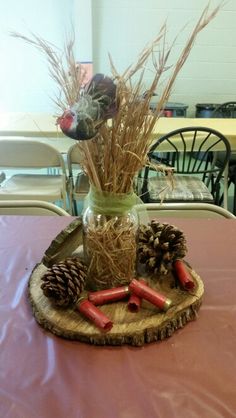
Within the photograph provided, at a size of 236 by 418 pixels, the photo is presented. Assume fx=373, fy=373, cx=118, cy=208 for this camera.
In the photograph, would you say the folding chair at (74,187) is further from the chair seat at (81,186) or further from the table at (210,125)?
the table at (210,125)

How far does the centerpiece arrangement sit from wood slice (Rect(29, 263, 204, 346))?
0.02 m

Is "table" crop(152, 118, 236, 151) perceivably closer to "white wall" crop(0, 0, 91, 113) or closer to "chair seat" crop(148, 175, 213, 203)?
"chair seat" crop(148, 175, 213, 203)

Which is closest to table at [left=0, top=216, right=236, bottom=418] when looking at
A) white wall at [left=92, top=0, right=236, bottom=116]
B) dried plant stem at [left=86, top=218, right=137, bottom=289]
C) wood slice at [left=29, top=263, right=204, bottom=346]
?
wood slice at [left=29, top=263, right=204, bottom=346]

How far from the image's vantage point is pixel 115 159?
0.64 metres

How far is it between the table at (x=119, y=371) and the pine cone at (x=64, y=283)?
63 millimetres

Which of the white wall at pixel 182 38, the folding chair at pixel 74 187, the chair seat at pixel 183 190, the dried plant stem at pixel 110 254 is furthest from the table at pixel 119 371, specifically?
the white wall at pixel 182 38

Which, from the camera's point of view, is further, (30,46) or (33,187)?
(30,46)

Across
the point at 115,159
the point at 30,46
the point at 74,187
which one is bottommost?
the point at 74,187

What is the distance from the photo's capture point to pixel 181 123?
254 cm

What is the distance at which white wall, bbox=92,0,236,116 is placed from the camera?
3.79 metres

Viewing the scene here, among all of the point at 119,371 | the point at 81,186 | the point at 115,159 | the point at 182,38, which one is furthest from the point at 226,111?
the point at 119,371

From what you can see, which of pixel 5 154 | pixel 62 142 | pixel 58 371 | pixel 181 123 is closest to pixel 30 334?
pixel 58 371

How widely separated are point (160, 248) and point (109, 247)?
12cm

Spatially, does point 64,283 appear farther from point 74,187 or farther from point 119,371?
point 74,187
